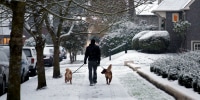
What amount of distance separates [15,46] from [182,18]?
93.0 feet

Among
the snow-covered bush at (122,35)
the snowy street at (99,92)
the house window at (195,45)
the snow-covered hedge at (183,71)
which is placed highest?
the snow-covered bush at (122,35)

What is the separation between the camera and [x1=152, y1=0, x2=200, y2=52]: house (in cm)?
3319

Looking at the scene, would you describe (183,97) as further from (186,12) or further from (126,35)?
(126,35)

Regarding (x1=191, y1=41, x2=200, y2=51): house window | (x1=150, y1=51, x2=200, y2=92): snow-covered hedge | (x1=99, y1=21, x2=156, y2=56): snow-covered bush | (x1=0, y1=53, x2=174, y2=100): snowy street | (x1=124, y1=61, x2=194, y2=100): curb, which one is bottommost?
(x1=0, y1=53, x2=174, y2=100): snowy street

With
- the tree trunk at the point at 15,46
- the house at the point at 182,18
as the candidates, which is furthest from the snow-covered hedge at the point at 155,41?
the tree trunk at the point at 15,46

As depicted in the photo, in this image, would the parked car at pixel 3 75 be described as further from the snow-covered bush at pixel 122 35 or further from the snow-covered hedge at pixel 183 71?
the snow-covered bush at pixel 122 35

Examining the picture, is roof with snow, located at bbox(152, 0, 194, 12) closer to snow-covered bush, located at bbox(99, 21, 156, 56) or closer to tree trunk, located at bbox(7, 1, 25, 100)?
snow-covered bush, located at bbox(99, 21, 156, 56)

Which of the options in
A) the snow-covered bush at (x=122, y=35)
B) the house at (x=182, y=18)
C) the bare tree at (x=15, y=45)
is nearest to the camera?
the bare tree at (x=15, y=45)

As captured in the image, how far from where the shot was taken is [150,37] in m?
31.3

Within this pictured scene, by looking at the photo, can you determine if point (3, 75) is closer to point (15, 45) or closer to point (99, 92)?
point (99, 92)

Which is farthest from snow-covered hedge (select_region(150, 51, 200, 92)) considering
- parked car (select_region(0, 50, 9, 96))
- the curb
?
parked car (select_region(0, 50, 9, 96))

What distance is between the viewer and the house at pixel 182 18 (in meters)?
33.2

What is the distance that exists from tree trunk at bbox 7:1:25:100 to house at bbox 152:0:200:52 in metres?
26.5

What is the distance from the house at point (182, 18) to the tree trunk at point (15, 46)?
86.8 ft
